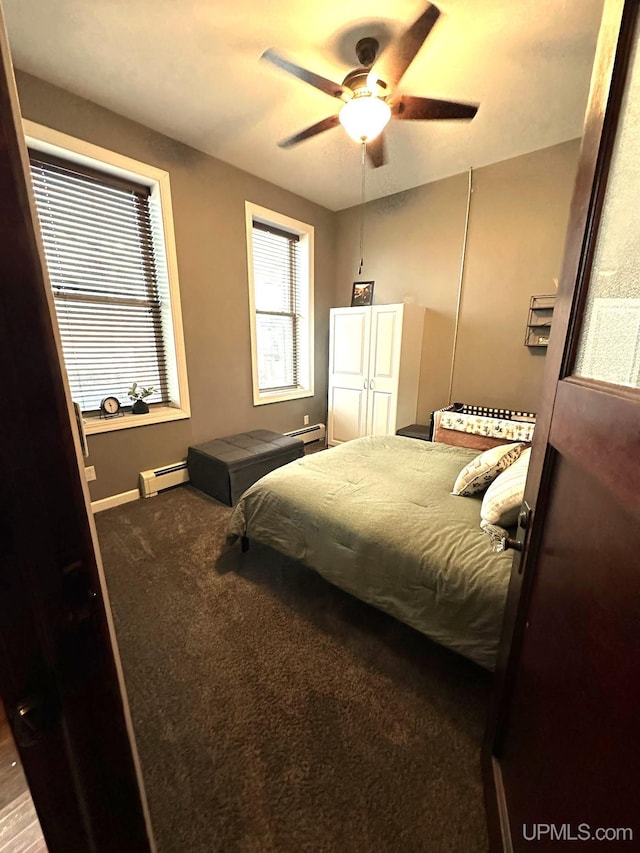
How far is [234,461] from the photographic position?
9.06 ft

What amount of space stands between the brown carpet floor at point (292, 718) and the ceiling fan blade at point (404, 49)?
2.66 metres

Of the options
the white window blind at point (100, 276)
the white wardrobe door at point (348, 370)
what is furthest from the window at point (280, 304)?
the white window blind at point (100, 276)

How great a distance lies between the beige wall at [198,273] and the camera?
234 centimetres

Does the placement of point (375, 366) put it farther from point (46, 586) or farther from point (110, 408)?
point (46, 586)

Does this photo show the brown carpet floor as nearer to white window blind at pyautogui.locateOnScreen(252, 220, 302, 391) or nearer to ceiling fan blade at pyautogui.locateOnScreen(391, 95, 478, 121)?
white window blind at pyautogui.locateOnScreen(252, 220, 302, 391)

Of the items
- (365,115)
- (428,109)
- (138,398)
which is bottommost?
(138,398)

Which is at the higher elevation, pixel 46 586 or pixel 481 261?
pixel 481 261

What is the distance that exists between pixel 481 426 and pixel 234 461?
7.02 ft

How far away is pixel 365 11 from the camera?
1.67 metres

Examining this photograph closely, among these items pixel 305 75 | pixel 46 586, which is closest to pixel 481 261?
pixel 305 75

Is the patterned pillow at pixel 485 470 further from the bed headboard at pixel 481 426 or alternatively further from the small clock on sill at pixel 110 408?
the small clock on sill at pixel 110 408

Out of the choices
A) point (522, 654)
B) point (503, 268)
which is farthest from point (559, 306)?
point (503, 268)

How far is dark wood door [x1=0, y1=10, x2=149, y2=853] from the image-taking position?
330 millimetres

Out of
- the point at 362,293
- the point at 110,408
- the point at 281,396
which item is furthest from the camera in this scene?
the point at 362,293
